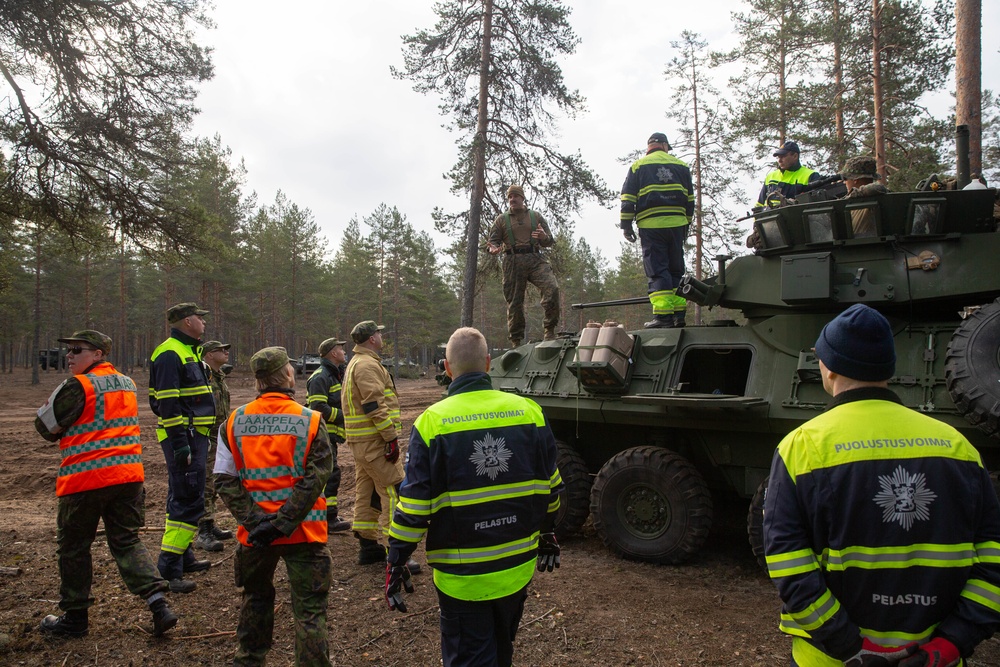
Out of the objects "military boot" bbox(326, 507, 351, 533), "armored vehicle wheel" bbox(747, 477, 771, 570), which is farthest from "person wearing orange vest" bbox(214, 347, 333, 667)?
"military boot" bbox(326, 507, 351, 533)

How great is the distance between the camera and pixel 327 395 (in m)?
6.73

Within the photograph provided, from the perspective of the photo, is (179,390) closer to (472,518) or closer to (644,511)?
(472,518)

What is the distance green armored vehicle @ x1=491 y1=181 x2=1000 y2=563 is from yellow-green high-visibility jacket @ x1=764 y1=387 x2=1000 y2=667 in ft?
8.89

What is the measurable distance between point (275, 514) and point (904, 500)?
270 centimetres

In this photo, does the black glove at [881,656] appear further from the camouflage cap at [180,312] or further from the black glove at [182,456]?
the camouflage cap at [180,312]

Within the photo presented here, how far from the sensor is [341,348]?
6.94 m

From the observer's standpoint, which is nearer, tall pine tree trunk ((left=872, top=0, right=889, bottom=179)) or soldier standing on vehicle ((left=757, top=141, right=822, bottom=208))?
soldier standing on vehicle ((left=757, top=141, right=822, bottom=208))

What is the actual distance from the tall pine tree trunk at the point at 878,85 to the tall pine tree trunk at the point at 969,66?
5470 mm

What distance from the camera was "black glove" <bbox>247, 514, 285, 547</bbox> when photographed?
10.6 ft

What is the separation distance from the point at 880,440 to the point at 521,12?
15076 millimetres

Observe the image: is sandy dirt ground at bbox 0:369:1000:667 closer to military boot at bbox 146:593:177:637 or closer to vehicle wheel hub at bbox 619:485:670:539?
military boot at bbox 146:593:177:637

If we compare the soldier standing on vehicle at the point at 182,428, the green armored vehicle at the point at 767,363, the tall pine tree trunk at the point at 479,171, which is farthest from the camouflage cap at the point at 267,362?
the tall pine tree trunk at the point at 479,171

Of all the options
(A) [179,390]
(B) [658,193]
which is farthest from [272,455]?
(B) [658,193]

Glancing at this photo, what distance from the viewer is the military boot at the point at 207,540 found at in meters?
6.16
